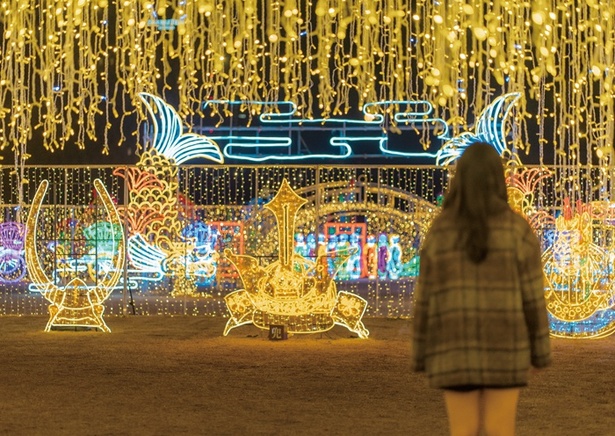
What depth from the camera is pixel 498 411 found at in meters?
3.65

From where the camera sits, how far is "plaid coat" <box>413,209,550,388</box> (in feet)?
12.0

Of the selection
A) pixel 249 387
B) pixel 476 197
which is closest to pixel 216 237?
pixel 249 387

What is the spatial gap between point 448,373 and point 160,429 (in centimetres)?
255

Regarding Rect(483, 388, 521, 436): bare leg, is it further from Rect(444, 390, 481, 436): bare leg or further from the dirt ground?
the dirt ground

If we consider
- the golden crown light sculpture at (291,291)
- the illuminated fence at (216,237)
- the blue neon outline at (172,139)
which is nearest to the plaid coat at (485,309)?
the golden crown light sculpture at (291,291)

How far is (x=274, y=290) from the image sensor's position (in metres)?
10.6

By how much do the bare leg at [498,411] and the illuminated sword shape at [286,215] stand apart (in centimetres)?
698

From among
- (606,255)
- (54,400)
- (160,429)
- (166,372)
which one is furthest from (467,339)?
(606,255)

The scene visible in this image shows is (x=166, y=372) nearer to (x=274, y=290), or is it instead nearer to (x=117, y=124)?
(x=274, y=290)

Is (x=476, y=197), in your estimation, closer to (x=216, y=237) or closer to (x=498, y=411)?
(x=498, y=411)

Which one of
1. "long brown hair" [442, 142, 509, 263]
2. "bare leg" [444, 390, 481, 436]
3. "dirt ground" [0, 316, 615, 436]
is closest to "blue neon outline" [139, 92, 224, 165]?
"dirt ground" [0, 316, 615, 436]

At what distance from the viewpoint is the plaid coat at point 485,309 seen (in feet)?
12.0

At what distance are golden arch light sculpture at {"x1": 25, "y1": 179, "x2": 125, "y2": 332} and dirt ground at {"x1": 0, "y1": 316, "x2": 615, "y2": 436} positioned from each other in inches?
13.2

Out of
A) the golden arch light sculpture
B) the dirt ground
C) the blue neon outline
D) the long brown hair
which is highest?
the blue neon outline
